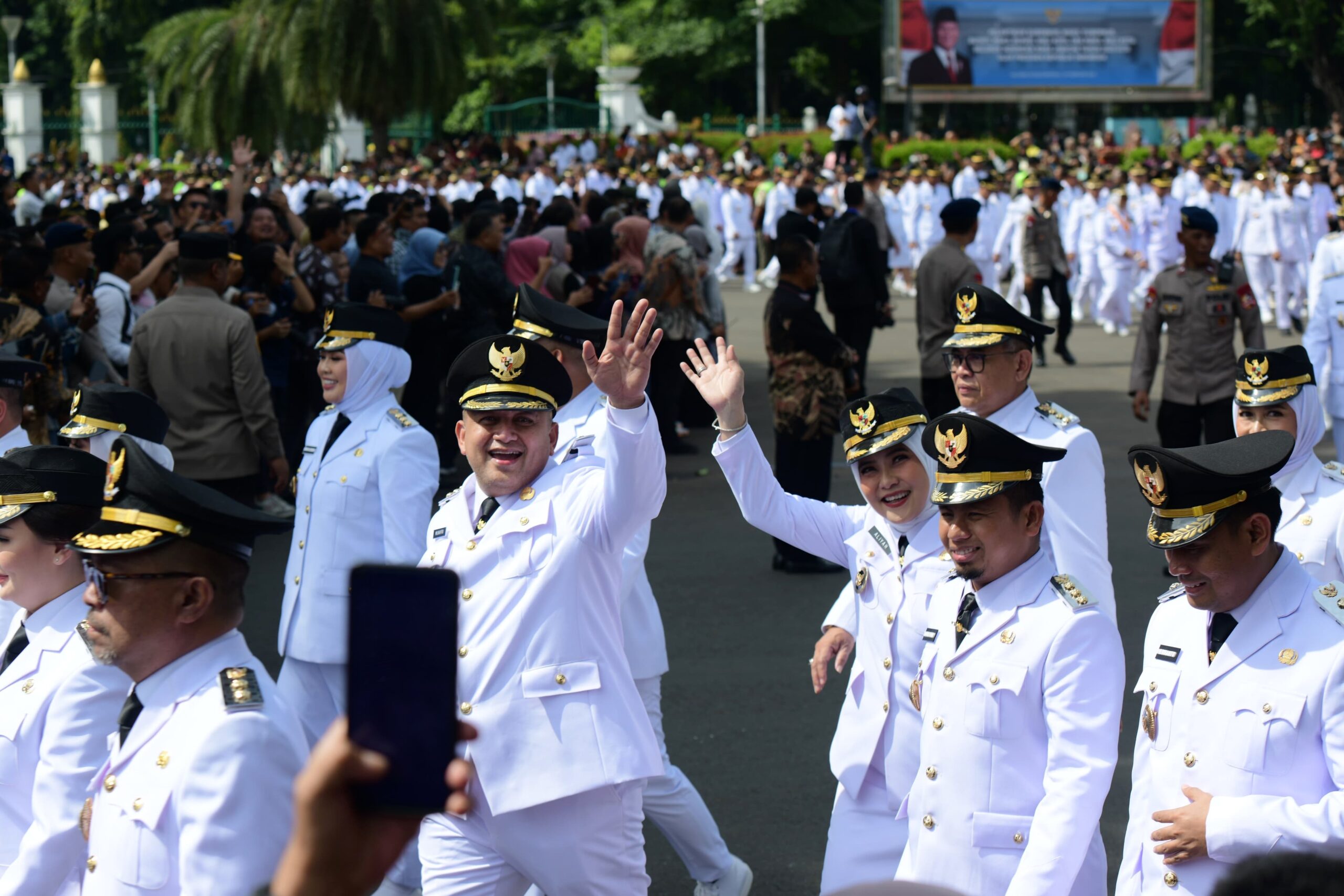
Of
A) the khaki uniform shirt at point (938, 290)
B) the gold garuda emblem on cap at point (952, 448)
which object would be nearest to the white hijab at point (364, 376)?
the gold garuda emblem on cap at point (952, 448)

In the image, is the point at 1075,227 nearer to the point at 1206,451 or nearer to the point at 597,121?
the point at 1206,451

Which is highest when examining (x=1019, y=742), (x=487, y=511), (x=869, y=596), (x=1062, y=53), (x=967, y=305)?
(x=1062, y=53)

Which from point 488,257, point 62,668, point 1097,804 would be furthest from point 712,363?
point 488,257

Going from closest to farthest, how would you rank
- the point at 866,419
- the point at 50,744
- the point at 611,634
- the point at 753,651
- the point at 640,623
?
the point at 50,744
the point at 611,634
the point at 866,419
the point at 640,623
the point at 753,651

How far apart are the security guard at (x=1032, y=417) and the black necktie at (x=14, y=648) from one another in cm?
291

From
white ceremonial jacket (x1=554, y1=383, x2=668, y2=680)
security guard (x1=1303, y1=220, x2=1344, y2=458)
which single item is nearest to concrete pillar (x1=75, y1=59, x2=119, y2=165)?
security guard (x1=1303, y1=220, x2=1344, y2=458)

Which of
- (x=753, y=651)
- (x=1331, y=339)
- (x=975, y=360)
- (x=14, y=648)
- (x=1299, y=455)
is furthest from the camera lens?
(x=1331, y=339)

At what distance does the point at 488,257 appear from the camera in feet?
38.0

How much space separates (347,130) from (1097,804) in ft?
123

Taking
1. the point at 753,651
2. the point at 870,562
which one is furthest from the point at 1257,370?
the point at 753,651

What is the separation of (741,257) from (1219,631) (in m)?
24.6

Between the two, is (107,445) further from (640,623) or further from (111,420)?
(640,623)

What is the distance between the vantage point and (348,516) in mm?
5820

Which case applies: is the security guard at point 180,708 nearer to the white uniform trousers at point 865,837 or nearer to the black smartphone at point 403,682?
the black smartphone at point 403,682
